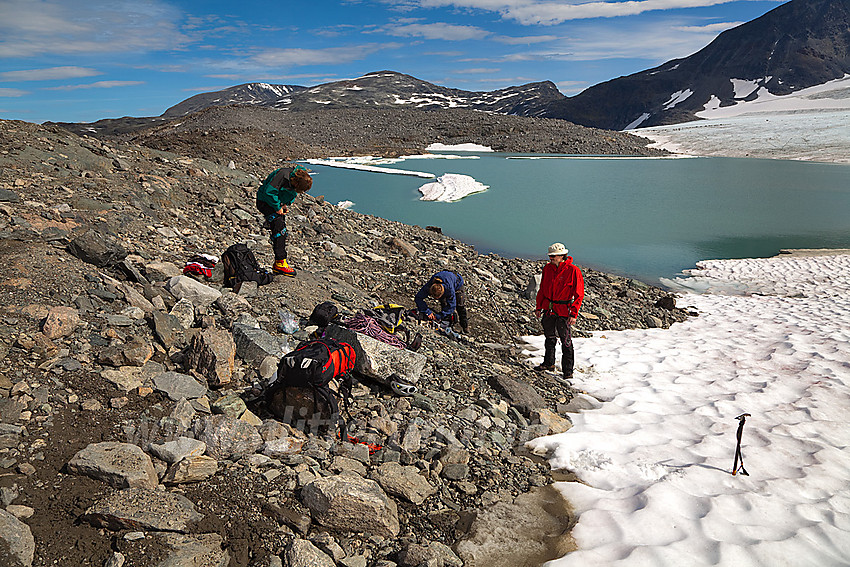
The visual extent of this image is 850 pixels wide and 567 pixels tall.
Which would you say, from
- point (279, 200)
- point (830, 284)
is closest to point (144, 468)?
point (279, 200)

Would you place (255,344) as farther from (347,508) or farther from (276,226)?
(276,226)

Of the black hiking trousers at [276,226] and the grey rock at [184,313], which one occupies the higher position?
the black hiking trousers at [276,226]

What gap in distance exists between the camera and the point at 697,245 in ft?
68.6

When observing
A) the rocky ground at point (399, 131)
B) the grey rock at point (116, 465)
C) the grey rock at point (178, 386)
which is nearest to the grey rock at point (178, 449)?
the grey rock at point (116, 465)

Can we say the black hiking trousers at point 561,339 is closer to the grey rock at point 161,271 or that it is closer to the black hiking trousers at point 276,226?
the black hiking trousers at point 276,226

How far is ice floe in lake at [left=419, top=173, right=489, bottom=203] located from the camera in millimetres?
31587

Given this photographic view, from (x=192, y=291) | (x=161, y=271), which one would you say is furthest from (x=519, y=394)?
(x=161, y=271)

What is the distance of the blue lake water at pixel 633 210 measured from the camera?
20219mm

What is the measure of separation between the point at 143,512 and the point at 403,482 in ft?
6.49

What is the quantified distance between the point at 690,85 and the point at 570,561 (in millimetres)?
187415

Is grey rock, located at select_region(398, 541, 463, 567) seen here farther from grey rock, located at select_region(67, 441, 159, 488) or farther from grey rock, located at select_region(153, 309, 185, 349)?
grey rock, located at select_region(153, 309, 185, 349)

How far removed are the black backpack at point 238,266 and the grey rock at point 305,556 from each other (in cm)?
459

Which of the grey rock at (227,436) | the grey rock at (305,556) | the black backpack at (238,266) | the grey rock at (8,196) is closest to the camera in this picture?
the grey rock at (305,556)

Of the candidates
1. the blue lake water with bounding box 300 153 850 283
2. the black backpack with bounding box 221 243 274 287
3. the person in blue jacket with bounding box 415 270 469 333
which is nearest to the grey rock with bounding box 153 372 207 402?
the black backpack with bounding box 221 243 274 287
